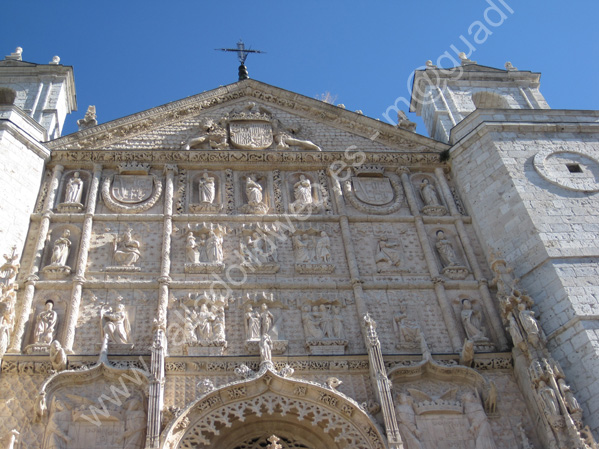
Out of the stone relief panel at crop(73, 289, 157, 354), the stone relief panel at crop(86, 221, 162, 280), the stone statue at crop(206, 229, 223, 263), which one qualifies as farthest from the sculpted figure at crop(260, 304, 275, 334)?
the stone relief panel at crop(86, 221, 162, 280)

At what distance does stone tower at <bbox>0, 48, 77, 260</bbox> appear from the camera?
1169 cm

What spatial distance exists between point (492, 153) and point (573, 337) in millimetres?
4171

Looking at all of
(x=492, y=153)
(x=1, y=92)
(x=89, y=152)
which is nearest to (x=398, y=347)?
(x=492, y=153)

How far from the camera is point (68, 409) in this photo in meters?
9.38

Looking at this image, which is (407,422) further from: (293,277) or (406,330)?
(293,277)

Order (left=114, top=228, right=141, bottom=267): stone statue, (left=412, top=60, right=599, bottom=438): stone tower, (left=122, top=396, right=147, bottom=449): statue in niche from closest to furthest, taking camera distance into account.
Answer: (left=122, top=396, right=147, bottom=449): statue in niche, (left=412, top=60, right=599, bottom=438): stone tower, (left=114, top=228, right=141, bottom=267): stone statue

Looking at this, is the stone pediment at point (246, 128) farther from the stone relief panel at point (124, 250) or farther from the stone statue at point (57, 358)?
the stone statue at point (57, 358)

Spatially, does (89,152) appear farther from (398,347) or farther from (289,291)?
(398,347)

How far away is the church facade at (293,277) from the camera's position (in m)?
Result: 9.54

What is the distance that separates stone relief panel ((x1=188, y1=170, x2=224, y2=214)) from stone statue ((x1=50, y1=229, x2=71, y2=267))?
7.12 feet

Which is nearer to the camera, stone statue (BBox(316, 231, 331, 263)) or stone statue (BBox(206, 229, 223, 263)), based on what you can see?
stone statue (BBox(206, 229, 223, 263))

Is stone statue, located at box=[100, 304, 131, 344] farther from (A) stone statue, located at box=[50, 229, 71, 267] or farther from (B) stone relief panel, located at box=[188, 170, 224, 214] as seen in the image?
(B) stone relief panel, located at box=[188, 170, 224, 214]

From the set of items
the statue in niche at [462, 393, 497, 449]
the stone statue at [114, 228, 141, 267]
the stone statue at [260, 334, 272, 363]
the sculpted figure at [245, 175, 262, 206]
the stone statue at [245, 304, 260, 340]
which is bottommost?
the statue in niche at [462, 393, 497, 449]

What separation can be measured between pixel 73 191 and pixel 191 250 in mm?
2649
